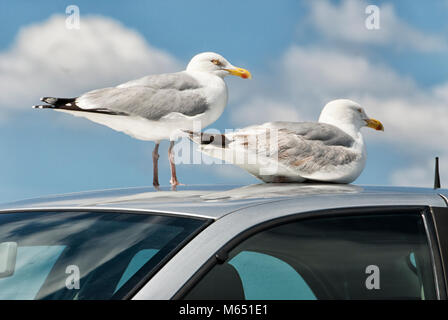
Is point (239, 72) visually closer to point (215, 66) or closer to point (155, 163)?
point (215, 66)

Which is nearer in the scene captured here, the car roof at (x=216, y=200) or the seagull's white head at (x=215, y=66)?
the car roof at (x=216, y=200)

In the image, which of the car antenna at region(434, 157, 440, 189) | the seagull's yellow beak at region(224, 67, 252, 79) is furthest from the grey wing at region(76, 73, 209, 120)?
the car antenna at region(434, 157, 440, 189)

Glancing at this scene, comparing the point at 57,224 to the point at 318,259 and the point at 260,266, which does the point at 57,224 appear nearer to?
the point at 260,266

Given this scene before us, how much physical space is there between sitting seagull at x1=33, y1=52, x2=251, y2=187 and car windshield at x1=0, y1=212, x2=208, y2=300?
11.0 feet

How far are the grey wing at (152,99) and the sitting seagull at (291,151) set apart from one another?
1.53 m

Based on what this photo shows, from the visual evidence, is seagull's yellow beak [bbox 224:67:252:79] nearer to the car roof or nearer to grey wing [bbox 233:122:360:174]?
grey wing [bbox 233:122:360:174]

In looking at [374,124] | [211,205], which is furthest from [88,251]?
[374,124]

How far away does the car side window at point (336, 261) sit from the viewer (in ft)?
8.02

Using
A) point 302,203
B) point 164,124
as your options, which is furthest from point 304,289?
point 164,124

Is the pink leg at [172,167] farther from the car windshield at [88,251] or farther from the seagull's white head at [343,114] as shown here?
the car windshield at [88,251]

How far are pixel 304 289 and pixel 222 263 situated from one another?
0.52m

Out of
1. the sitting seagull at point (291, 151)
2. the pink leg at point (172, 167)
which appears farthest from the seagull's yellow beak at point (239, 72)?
the sitting seagull at point (291, 151)

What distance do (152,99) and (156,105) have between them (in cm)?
7
